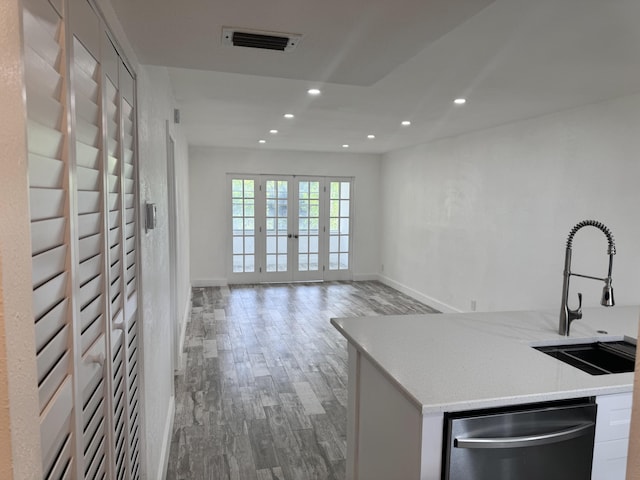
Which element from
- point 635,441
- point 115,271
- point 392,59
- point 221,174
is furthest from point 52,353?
point 221,174

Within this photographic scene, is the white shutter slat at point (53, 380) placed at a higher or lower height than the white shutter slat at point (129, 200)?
lower

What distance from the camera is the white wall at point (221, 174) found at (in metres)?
7.62

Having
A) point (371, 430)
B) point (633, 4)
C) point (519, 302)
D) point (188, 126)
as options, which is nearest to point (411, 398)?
point (371, 430)

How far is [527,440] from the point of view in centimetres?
144

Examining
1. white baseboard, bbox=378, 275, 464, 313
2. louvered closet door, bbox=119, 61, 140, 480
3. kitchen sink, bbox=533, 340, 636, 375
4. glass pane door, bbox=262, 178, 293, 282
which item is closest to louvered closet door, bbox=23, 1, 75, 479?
louvered closet door, bbox=119, 61, 140, 480

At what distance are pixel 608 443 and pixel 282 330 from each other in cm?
399

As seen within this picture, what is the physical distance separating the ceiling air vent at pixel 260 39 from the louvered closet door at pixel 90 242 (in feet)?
1.74

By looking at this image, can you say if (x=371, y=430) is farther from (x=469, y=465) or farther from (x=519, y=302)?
(x=519, y=302)

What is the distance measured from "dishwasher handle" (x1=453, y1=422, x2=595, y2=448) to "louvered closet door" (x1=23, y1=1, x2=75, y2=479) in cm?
110

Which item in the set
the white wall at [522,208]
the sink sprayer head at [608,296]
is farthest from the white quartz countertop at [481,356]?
the white wall at [522,208]

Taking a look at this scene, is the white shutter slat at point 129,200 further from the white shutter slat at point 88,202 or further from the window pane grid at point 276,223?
the window pane grid at point 276,223

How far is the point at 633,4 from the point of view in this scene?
192 cm

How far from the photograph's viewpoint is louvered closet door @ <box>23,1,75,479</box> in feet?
2.41

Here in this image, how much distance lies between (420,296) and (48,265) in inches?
257
